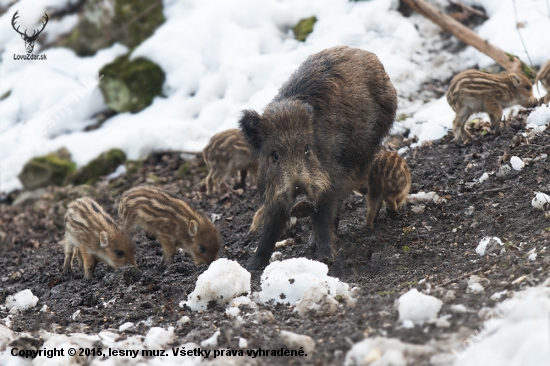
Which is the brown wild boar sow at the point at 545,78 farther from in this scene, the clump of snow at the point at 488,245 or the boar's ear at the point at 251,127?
the boar's ear at the point at 251,127

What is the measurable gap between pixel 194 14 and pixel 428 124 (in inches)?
216

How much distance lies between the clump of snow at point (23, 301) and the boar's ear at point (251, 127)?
7.35ft

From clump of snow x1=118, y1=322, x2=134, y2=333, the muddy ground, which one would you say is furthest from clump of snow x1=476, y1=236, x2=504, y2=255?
clump of snow x1=118, y1=322, x2=134, y2=333

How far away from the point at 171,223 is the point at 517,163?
133 inches

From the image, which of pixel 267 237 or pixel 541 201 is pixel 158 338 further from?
pixel 541 201

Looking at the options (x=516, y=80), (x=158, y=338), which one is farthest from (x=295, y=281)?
(x=516, y=80)

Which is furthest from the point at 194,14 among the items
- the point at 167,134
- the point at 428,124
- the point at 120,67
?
the point at 428,124

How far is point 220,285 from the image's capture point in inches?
177

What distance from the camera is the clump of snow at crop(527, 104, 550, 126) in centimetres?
703

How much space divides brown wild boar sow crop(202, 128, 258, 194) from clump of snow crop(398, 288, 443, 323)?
5.20 m

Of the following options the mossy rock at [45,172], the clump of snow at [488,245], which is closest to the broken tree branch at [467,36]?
the clump of snow at [488,245]

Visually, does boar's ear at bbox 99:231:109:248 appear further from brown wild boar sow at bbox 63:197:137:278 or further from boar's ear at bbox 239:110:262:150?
boar's ear at bbox 239:110:262:150

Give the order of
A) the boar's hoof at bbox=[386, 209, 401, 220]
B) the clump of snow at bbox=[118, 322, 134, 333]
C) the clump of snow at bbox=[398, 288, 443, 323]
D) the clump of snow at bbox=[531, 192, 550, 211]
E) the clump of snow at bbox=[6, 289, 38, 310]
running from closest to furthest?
1. the clump of snow at bbox=[398, 288, 443, 323]
2. the clump of snow at bbox=[118, 322, 134, 333]
3. the clump of snow at bbox=[531, 192, 550, 211]
4. the clump of snow at bbox=[6, 289, 38, 310]
5. the boar's hoof at bbox=[386, 209, 401, 220]

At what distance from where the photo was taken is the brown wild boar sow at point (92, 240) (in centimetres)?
635
